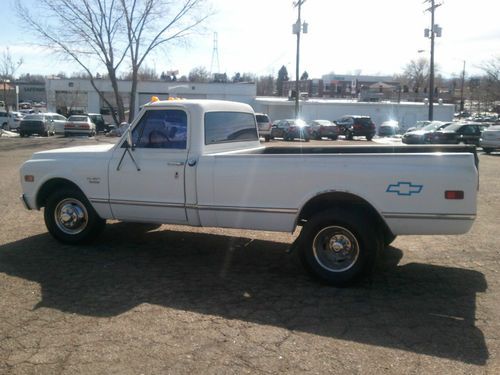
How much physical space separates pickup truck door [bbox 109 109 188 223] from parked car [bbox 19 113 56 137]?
34.4m

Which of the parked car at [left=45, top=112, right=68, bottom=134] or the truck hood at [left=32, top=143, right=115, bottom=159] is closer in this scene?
the truck hood at [left=32, top=143, right=115, bottom=159]

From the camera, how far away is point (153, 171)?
605cm

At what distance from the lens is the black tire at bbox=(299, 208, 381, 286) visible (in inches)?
198

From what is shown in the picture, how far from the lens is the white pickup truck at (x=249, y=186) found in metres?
4.90

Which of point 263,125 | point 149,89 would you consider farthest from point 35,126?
point 149,89

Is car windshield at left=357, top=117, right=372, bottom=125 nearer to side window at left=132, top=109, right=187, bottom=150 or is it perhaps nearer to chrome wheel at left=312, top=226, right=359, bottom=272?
side window at left=132, top=109, right=187, bottom=150

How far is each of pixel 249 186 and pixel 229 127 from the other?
150 cm

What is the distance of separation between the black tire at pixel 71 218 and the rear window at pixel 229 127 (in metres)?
1.86

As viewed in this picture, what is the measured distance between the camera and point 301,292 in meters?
5.09

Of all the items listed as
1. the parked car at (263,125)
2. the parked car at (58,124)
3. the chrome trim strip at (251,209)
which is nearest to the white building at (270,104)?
the parked car at (58,124)

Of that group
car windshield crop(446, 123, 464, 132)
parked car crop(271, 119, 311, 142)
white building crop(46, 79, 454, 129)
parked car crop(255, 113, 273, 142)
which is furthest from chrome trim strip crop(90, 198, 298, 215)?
white building crop(46, 79, 454, 129)

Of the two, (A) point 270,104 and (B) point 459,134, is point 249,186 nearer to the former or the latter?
(B) point 459,134

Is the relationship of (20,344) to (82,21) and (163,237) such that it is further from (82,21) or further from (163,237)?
(82,21)

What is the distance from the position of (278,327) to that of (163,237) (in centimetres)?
349
